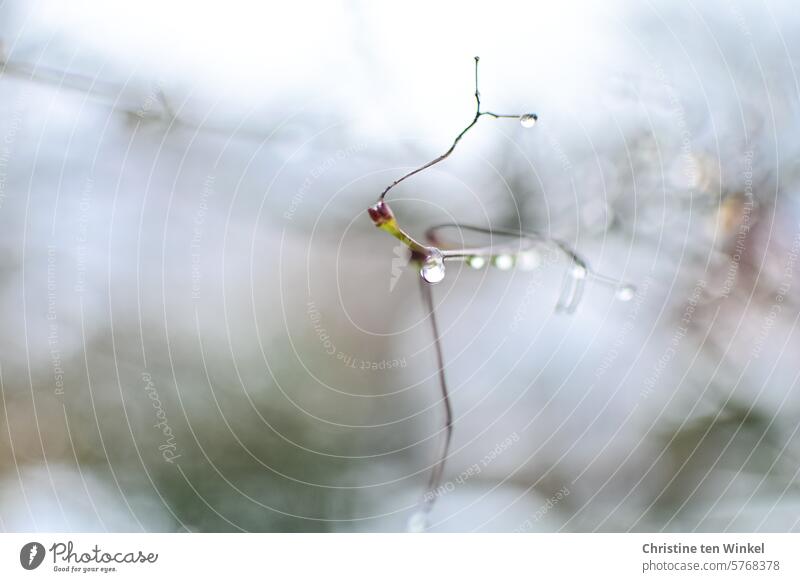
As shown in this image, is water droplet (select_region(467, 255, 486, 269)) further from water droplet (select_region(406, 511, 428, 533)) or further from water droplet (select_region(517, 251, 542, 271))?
water droplet (select_region(406, 511, 428, 533))

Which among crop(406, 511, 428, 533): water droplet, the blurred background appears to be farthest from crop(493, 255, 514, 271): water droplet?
crop(406, 511, 428, 533): water droplet

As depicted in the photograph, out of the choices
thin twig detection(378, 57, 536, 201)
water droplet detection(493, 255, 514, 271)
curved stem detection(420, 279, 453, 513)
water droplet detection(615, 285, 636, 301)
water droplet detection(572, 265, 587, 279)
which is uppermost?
thin twig detection(378, 57, 536, 201)

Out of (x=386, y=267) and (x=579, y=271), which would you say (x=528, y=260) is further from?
(x=386, y=267)

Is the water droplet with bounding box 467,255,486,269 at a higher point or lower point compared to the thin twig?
lower

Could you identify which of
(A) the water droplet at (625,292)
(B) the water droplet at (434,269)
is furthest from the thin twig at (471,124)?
(A) the water droplet at (625,292)

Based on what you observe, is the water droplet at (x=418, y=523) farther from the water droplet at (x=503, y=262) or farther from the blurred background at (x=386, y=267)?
the water droplet at (x=503, y=262)

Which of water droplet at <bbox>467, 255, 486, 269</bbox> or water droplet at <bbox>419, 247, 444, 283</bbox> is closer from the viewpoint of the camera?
water droplet at <bbox>419, 247, 444, 283</bbox>
